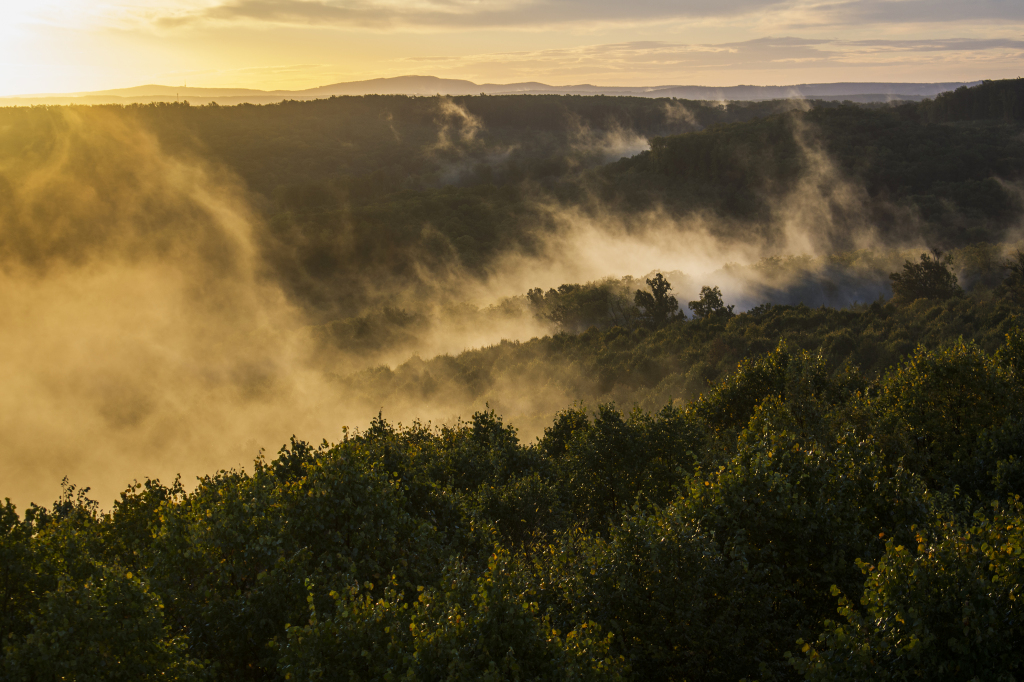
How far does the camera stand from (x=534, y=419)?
6122 centimetres

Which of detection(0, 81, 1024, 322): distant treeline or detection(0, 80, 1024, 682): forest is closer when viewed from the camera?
detection(0, 80, 1024, 682): forest

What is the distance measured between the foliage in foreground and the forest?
97mm

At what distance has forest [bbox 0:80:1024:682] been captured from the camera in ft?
40.2

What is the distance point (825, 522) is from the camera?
656 inches

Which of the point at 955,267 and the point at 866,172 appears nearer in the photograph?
the point at 955,267

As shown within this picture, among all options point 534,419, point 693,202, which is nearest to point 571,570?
point 534,419

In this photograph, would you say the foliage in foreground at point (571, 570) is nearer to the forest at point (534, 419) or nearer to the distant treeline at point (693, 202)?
the forest at point (534, 419)

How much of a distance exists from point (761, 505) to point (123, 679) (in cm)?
1436

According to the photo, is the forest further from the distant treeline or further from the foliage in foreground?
the distant treeline

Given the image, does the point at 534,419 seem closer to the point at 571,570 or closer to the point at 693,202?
the point at 571,570

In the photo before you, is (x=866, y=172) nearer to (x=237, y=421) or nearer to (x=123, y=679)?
(x=237, y=421)

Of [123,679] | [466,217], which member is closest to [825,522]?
[123,679]

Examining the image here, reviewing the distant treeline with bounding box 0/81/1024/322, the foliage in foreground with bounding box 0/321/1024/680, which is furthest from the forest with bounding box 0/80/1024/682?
the distant treeline with bounding box 0/81/1024/322

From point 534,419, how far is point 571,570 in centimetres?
4442
